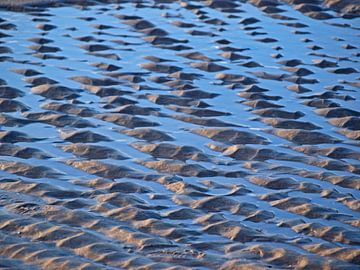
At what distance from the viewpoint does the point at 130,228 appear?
599 cm

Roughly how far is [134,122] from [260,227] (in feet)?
7.08

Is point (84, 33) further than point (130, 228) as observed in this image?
Yes

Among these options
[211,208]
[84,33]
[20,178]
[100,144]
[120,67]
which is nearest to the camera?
[211,208]

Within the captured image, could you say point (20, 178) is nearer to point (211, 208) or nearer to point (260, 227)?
point (211, 208)

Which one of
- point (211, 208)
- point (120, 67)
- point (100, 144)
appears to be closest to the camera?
point (211, 208)

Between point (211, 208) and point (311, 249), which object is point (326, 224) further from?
point (211, 208)

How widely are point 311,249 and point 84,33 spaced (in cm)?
528

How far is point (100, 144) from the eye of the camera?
291 inches

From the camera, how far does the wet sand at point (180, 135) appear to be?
19.1ft

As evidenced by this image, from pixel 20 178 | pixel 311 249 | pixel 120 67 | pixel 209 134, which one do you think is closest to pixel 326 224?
pixel 311 249

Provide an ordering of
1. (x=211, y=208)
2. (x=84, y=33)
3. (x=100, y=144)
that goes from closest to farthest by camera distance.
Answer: (x=211, y=208), (x=100, y=144), (x=84, y=33)

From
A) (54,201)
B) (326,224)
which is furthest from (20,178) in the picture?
(326,224)

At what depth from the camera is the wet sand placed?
19.1 feet

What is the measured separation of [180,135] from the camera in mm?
7551
